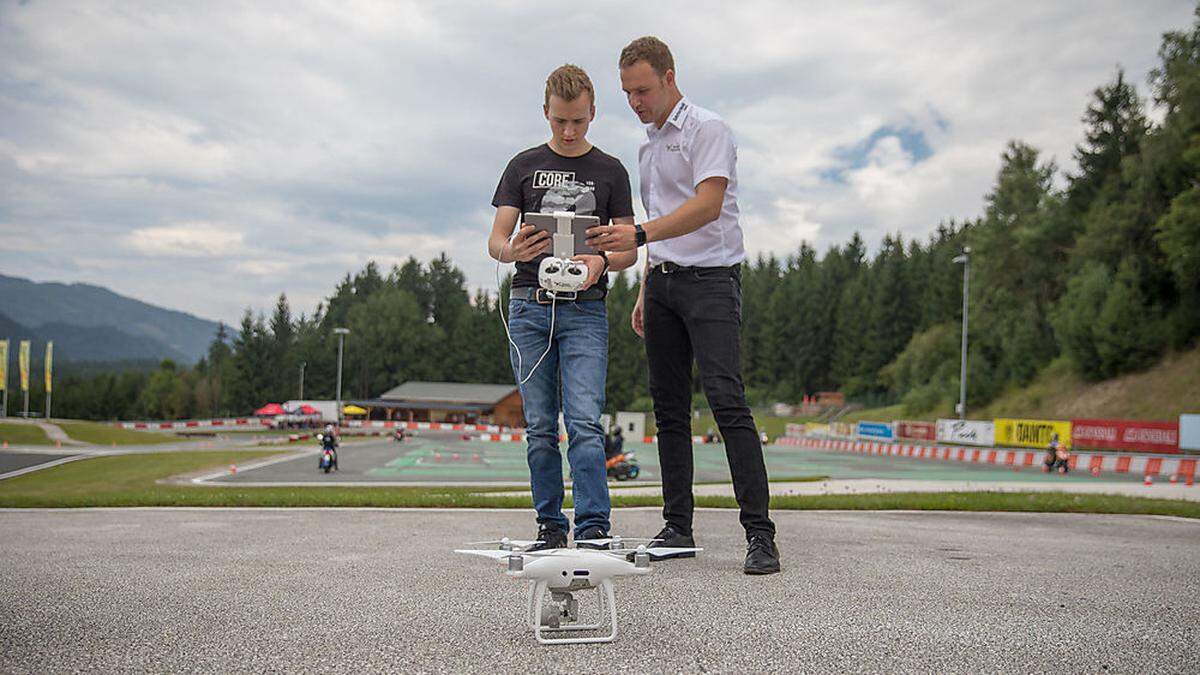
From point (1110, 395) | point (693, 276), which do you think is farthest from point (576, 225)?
point (1110, 395)

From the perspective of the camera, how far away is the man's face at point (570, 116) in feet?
12.3

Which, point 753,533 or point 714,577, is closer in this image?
point 714,577

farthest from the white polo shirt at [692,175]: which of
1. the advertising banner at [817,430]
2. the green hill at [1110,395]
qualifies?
the advertising banner at [817,430]

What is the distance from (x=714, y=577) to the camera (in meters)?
3.85

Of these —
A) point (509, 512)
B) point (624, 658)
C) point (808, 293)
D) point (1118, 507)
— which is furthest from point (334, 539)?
point (808, 293)

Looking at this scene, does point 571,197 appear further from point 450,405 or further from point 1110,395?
point 450,405

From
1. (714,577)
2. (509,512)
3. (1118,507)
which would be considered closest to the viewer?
(714,577)

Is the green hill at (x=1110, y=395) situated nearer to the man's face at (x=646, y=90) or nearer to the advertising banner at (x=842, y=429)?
the advertising banner at (x=842, y=429)

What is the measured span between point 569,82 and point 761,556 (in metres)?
2.20

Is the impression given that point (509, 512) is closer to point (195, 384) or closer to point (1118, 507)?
point (1118, 507)

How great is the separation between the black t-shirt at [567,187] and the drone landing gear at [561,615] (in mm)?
1448

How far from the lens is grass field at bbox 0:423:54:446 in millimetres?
45906

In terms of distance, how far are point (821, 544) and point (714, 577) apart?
4.83ft

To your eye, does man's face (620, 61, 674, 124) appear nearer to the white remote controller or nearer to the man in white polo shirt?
the man in white polo shirt
